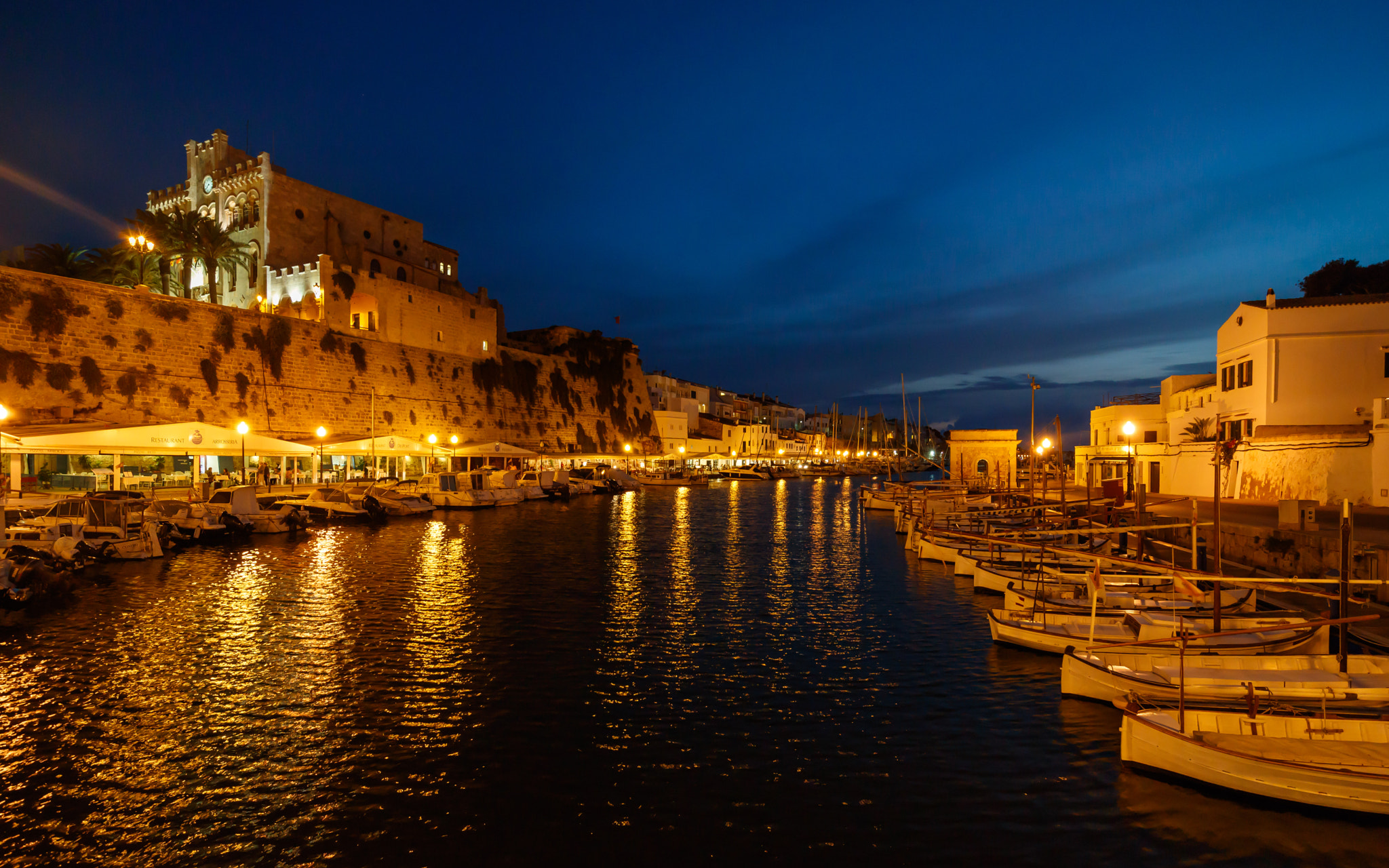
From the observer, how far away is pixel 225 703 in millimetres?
9070

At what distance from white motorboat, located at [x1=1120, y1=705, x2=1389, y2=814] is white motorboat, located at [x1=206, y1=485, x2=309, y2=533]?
24.5 metres

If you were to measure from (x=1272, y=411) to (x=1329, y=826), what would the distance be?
75.5 ft

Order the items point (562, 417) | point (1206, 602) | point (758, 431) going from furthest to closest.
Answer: point (758, 431) → point (562, 417) → point (1206, 602)

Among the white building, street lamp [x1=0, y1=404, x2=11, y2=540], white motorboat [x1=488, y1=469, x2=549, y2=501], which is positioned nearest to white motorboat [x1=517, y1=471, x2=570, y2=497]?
white motorboat [x1=488, y1=469, x2=549, y2=501]

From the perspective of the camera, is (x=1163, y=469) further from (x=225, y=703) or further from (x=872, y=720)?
(x=225, y=703)

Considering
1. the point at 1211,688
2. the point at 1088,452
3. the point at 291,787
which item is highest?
the point at 1088,452

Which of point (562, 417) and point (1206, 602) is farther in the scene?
point (562, 417)

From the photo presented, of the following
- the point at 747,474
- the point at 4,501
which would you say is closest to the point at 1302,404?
the point at 4,501

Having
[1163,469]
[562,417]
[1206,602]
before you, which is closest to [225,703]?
[1206,602]

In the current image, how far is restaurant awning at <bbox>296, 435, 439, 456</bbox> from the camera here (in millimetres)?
32875

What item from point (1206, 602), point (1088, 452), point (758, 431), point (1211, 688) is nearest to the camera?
point (1211, 688)

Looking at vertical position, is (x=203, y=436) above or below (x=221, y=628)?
above

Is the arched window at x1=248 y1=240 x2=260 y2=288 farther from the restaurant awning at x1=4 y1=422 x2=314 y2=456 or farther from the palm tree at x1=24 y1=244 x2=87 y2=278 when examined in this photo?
the restaurant awning at x1=4 y1=422 x2=314 y2=456

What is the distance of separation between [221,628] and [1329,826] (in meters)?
14.7
